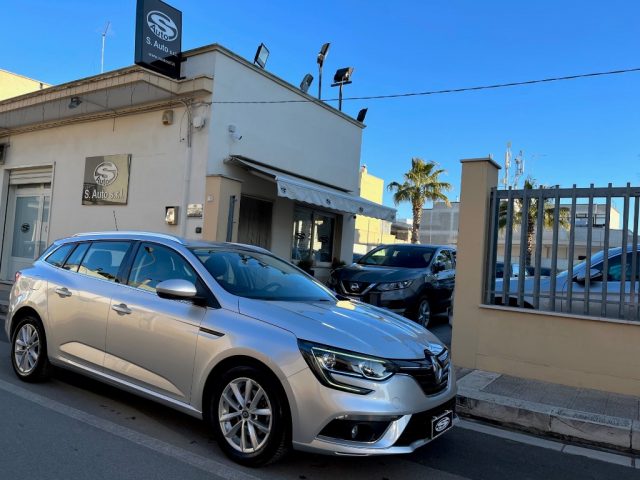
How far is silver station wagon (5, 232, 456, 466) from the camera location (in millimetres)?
3232

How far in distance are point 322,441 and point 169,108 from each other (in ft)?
30.6

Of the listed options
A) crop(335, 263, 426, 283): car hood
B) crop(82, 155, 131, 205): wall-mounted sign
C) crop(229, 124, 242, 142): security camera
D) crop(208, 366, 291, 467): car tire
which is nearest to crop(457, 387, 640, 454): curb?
crop(208, 366, 291, 467): car tire

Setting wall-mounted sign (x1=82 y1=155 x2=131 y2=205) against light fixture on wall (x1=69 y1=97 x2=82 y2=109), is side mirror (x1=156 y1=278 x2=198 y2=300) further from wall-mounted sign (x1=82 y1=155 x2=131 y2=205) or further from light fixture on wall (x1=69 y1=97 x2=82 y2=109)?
light fixture on wall (x1=69 y1=97 x2=82 y2=109)

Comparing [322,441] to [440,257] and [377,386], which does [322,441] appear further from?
[440,257]

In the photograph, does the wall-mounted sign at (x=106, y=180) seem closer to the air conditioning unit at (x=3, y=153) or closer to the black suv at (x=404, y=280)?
the air conditioning unit at (x=3, y=153)

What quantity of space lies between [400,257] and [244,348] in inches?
271

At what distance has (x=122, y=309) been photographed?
14.3ft

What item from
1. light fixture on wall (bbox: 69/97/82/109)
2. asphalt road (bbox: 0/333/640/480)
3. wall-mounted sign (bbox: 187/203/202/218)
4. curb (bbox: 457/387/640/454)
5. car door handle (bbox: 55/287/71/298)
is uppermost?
light fixture on wall (bbox: 69/97/82/109)

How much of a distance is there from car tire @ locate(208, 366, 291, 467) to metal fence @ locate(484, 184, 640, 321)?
4.04 m

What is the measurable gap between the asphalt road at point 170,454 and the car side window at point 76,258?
4.10ft

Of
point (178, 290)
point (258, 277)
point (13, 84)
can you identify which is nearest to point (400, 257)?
point (258, 277)

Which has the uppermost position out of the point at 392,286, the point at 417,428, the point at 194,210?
the point at 194,210

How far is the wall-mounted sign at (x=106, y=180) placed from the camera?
1178 cm

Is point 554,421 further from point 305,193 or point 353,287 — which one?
point 305,193
